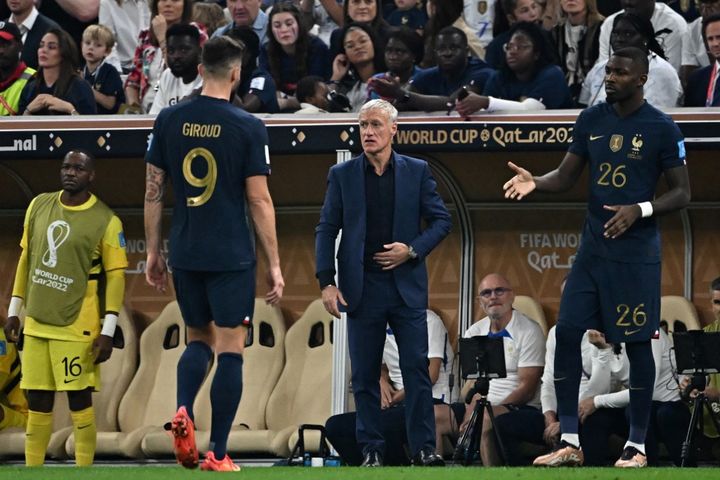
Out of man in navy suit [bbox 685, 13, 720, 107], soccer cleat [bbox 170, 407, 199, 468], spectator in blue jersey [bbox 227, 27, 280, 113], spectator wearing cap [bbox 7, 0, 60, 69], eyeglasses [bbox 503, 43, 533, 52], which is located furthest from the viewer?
spectator wearing cap [bbox 7, 0, 60, 69]

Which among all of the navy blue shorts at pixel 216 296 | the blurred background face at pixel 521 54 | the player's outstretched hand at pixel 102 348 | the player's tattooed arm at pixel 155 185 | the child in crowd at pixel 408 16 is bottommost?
the player's outstretched hand at pixel 102 348

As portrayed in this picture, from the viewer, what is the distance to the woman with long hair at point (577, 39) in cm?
1134

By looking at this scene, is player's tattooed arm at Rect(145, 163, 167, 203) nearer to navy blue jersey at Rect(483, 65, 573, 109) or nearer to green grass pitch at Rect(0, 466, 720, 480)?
green grass pitch at Rect(0, 466, 720, 480)

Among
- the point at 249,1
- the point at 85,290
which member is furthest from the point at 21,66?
the point at 85,290

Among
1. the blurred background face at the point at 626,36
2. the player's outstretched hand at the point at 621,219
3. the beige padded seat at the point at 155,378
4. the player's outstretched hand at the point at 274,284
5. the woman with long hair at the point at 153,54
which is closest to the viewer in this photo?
the player's outstretched hand at the point at 274,284

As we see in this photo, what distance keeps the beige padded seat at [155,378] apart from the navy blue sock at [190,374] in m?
4.12

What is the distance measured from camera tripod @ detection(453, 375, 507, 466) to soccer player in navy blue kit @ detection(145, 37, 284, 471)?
2384 millimetres

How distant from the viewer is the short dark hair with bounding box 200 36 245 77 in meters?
7.25

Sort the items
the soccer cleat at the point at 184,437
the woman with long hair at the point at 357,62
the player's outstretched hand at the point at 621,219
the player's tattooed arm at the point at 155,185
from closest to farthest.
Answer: the soccer cleat at the point at 184,437 → the player's tattooed arm at the point at 155,185 → the player's outstretched hand at the point at 621,219 → the woman with long hair at the point at 357,62

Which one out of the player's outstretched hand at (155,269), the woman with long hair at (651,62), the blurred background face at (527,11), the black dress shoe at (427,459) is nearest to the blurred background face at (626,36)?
the woman with long hair at (651,62)

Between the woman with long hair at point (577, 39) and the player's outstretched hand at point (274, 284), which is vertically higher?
the woman with long hair at point (577, 39)

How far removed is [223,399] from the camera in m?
7.17

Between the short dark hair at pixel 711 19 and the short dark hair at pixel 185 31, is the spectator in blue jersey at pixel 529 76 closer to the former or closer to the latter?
the short dark hair at pixel 711 19

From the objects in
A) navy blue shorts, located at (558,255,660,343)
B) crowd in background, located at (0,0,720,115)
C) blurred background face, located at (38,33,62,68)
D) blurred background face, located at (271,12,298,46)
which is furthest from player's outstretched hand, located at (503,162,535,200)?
blurred background face, located at (38,33,62,68)
